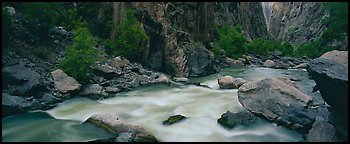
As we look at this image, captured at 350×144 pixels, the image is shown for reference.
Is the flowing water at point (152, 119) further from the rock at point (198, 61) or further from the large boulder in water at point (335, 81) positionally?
the rock at point (198, 61)

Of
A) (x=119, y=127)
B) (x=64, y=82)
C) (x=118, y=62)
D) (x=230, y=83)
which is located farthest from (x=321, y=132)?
(x=118, y=62)

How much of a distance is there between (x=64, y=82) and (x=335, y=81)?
1148cm

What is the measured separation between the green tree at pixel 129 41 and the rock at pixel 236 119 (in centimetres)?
1344

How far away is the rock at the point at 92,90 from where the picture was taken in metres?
15.1

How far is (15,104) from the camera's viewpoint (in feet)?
39.8

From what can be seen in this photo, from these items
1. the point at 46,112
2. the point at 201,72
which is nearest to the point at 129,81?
the point at 46,112

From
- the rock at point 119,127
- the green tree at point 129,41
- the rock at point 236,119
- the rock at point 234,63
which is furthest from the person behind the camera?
the rock at point 234,63

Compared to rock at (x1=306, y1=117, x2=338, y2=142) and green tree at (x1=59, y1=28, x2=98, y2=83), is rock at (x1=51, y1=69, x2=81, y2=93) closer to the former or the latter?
green tree at (x1=59, y1=28, x2=98, y2=83)

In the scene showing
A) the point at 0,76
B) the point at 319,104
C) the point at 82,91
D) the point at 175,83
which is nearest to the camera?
the point at 319,104

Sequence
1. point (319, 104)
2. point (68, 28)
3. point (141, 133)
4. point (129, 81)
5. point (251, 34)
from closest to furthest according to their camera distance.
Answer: point (141, 133) → point (319, 104) → point (129, 81) → point (68, 28) → point (251, 34)

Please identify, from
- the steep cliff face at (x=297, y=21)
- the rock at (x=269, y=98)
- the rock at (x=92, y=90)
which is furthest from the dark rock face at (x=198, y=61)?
the steep cliff face at (x=297, y=21)

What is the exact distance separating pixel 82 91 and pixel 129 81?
3598 mm

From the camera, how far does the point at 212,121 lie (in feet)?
36.8

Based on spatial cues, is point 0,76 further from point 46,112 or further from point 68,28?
point 68,28
